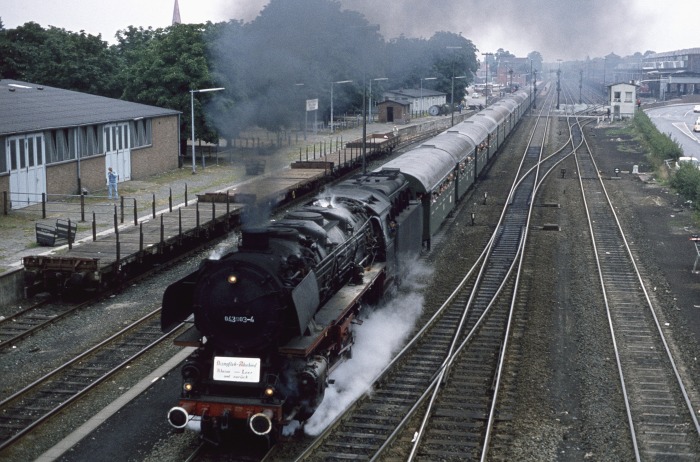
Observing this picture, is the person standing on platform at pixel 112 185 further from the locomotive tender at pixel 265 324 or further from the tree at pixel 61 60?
the tree at pixel 61 60

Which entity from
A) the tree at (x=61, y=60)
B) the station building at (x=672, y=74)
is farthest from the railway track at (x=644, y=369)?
the station building at (x=672, y=74)

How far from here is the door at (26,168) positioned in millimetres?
32125

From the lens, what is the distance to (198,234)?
25984 millimetres

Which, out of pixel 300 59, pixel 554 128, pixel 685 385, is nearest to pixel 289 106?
pixel 300 59

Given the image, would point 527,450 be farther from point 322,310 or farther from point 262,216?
point 262,216

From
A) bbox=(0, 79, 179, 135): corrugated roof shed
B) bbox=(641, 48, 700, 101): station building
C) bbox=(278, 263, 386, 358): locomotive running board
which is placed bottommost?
bbox=(278, 263, 386, 358): locomotive running board

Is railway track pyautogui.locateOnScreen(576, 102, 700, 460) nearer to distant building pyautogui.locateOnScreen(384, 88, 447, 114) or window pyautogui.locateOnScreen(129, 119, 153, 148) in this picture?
window pyautogui.locateOnScreen(129, 119, 153, 148)

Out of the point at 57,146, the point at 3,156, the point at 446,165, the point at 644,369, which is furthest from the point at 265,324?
the point at 57,146

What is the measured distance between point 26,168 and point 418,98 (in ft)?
219

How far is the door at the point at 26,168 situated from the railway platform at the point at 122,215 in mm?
573

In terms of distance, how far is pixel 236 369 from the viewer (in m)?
11.9

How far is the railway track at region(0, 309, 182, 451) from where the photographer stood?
1337 centimetres

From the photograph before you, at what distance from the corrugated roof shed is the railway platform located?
3378mm

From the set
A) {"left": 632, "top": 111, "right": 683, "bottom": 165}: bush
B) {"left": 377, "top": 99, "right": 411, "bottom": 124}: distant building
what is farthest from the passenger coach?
{"left": 377, "top": 99, "right": 411, "bottom": 124}: distant building
